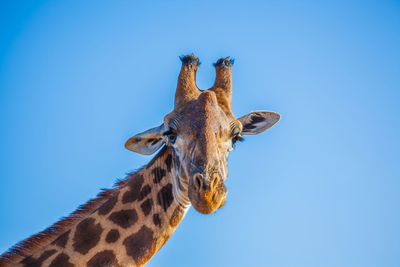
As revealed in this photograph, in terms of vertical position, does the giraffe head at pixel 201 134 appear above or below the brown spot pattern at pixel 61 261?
above

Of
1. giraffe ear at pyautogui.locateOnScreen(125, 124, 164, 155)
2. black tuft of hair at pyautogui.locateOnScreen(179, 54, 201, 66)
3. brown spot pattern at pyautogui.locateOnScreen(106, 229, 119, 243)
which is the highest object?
black tuft of hair at pyautogui.locateOnScreen(179, 54, 201, 66)

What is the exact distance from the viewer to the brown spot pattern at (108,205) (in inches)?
197

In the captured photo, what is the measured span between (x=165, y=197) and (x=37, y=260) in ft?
5.79

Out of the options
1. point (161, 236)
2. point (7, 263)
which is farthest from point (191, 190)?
point (7, 263)

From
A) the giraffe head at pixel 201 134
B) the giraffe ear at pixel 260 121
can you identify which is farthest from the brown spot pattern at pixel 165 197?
the giraffe ear at pixel 260 121

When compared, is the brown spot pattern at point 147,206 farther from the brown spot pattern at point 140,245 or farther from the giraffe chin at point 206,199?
the giraffe chin at point 206,199

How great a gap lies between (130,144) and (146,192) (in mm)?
863

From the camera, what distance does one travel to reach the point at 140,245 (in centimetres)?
469

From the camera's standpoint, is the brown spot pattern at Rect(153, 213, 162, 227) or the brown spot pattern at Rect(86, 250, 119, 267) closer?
the brown spot pattern at Rect(86, 250, 119, 267)

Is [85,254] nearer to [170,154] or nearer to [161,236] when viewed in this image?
[161,236]

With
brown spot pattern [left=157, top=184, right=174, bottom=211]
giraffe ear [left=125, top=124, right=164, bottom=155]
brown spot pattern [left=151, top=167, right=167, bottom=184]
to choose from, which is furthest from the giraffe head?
brown spot pattern [left=151, top=167, right=167, bottom=184]

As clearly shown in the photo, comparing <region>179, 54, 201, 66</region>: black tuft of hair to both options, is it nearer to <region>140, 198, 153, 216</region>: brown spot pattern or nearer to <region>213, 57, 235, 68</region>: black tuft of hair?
<region>213, 57, 235, 68</region>: black tuft of hair

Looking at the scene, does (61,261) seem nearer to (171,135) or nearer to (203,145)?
(171,135)

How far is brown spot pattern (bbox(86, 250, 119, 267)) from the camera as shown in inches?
178
